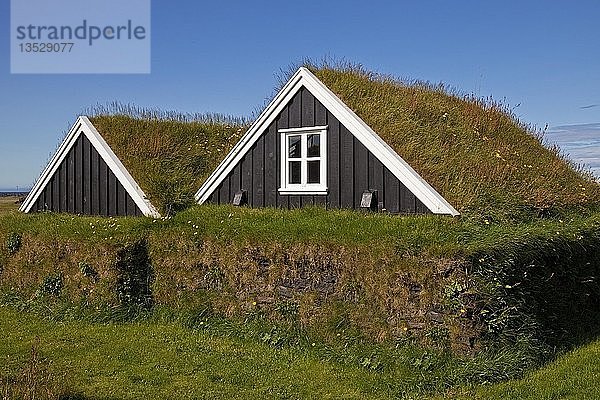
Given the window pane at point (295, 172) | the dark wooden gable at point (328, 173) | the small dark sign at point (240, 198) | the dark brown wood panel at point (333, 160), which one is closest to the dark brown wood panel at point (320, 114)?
the dark wooden gable at point (328, 173)

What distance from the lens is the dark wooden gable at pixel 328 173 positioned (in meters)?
13.6

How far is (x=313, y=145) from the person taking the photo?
15352mm

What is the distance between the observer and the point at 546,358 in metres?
10.6

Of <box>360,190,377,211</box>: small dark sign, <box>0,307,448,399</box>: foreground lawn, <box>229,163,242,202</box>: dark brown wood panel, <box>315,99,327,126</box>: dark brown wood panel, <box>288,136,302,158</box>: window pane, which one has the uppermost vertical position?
<box>315,99,327,126</box>: dark brown wood panel

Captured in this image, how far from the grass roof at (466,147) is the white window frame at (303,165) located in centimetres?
103

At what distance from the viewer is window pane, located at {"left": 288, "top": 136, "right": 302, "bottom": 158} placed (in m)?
15.5

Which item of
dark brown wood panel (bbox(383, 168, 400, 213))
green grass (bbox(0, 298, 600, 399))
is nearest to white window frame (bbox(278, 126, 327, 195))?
dark brown wood panel (bbox(383, 168, 400, 213))

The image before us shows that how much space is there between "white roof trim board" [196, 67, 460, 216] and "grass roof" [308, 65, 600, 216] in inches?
15.0

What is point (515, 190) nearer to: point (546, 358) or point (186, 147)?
point (546, 358)

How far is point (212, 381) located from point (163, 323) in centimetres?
381

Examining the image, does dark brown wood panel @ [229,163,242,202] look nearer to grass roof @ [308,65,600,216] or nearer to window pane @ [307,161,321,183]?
window pane @ [307,161,321,183]

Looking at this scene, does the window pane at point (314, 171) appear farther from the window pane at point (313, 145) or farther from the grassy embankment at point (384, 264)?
the grassy embankment at point (384, 264)

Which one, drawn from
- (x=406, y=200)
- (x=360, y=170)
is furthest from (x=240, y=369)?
(x=360, y=170)

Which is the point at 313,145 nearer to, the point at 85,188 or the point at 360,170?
the point at 360,170
